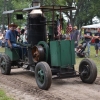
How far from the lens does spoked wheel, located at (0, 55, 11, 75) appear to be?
32.2 feet

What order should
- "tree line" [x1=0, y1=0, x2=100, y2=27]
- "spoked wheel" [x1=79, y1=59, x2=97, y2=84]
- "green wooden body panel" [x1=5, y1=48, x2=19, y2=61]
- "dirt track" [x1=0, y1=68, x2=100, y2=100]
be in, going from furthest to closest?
"tree line" [x1=0, y1=0, x2=100, y2=27] < "green wooden body panel" [x1=5, y1=48, x2=19, y2=61] < "spoked wheel" [x1=79, y1=59, x2=97, y2=84] < "dirt track" [x1=0, y1=68, x2=100, y2=100]

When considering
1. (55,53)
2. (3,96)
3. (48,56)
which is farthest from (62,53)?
(3,96)

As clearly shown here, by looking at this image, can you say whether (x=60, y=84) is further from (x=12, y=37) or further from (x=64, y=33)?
(x=12, y=37)

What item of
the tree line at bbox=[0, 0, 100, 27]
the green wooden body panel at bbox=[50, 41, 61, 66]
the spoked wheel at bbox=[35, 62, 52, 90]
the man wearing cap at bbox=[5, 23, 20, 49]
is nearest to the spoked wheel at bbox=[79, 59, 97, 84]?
the green wooden body panel at bbox=[50, 41, 61, 66]

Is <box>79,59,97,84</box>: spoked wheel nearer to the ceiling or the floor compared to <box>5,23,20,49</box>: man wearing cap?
nearer to the floor

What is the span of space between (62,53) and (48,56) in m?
0.52

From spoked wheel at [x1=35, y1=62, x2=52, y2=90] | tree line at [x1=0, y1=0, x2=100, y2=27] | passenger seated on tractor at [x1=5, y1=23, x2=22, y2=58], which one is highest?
tree line at [x1=0, y1=0, x2=100, y2=27]

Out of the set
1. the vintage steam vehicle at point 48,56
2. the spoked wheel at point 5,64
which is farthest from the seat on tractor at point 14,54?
the vintage steam vehicle at point 48,56

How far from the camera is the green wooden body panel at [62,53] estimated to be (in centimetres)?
812

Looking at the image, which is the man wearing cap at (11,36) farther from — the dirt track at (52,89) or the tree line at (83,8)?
the tree line at (83,8)

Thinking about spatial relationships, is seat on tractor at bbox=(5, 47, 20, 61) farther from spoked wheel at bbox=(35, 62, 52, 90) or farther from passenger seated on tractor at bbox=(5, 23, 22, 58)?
spoked wheel at bbox=(35, 62, 52, 90)

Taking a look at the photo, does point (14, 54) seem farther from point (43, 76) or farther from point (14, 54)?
point (43, 76)

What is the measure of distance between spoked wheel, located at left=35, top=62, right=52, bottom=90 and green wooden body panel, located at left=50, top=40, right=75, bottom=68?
49 cm

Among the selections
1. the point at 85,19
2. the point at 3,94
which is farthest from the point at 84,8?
the point at 3,94
